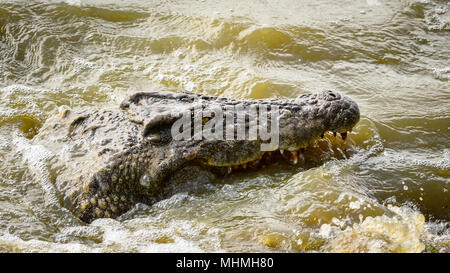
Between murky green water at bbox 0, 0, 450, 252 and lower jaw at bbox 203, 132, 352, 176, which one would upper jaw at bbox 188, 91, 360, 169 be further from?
murky green water at bbox 0, 0, 450, 252

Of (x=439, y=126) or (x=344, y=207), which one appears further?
(x=439, y=126)

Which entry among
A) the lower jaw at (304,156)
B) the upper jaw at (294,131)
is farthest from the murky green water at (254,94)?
the upper jaw at (294,131)

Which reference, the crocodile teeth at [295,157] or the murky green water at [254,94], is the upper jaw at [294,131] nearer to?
the crocodile teeth at [295,157]

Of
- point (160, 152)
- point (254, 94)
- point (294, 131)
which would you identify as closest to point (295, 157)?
point (294, 131)

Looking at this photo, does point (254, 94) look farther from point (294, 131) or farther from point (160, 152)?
point (160, 152)

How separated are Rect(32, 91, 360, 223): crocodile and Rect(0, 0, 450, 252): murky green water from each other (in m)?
0.13

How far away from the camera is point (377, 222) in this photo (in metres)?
3.20

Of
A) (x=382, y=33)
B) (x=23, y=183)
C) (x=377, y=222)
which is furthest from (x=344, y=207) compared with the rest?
(x=382, y=33)

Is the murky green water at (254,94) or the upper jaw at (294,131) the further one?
the upper jaw at (294,131)

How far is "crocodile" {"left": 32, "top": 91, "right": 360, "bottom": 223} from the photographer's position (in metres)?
3.55

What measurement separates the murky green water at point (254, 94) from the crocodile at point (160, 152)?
13 cm

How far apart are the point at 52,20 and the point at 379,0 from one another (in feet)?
16.8

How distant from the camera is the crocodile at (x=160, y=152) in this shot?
355cm
